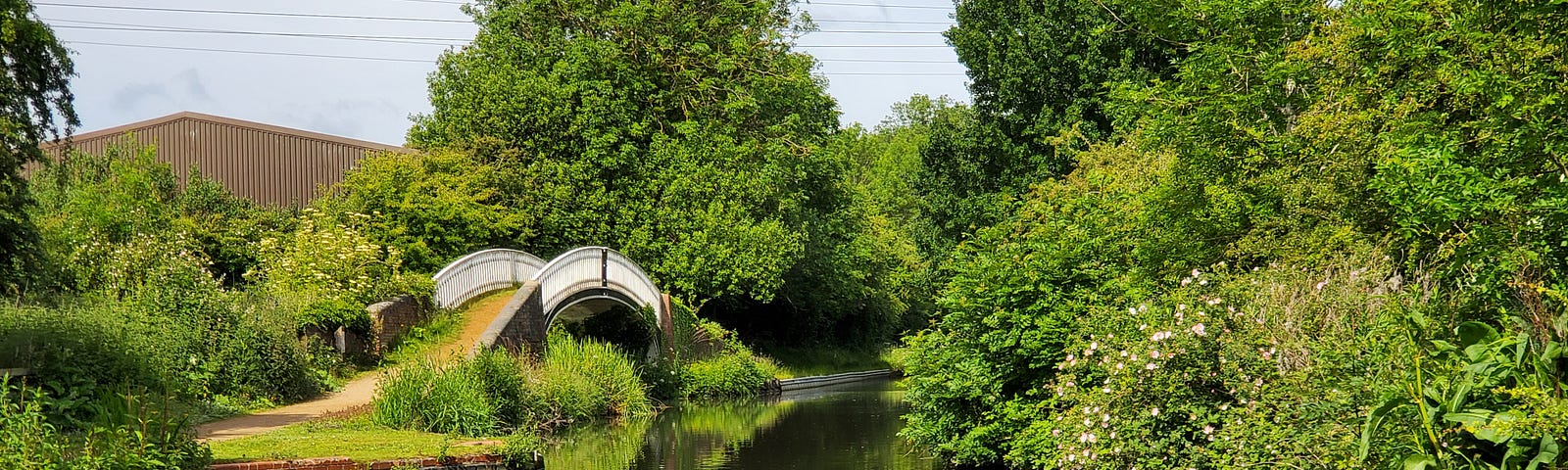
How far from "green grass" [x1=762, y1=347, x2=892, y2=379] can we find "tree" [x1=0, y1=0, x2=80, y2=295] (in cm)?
2473

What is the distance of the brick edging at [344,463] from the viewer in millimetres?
10891

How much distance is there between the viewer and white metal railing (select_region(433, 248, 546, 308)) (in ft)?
79.0

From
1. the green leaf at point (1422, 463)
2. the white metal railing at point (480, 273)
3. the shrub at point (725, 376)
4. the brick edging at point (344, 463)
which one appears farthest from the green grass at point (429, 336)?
the green leaf at point (1422, 463)

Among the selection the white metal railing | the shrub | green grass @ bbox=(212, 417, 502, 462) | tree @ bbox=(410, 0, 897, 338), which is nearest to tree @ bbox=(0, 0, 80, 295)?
green grass @ bbox=(212, 417, 502, 462)

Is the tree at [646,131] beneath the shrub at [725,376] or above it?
above

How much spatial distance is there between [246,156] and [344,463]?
70.5 ft

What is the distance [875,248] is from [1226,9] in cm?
3199

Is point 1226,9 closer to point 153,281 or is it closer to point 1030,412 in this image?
point 1030,412

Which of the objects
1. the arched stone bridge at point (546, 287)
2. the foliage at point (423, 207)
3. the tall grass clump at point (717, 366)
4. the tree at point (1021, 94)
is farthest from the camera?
the tall grass clump at point (717, 366)

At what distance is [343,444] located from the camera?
12844mm

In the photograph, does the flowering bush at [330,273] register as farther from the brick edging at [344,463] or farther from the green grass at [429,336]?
the brick edging at [344,463]

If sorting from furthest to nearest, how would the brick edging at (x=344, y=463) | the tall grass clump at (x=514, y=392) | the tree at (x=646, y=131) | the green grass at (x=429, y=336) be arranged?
1. the tree at (x=646, y=131)
2. the green grass at (x=429, y=336)
3. the tall grass clump at (x=514, y=392)
4. the brick edging at (x=344, y=463)

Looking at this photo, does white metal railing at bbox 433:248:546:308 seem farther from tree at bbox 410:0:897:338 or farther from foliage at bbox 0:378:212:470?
foliage at bbox 0:378:212:470

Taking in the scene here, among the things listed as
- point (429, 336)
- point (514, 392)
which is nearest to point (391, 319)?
point (429, 336)
